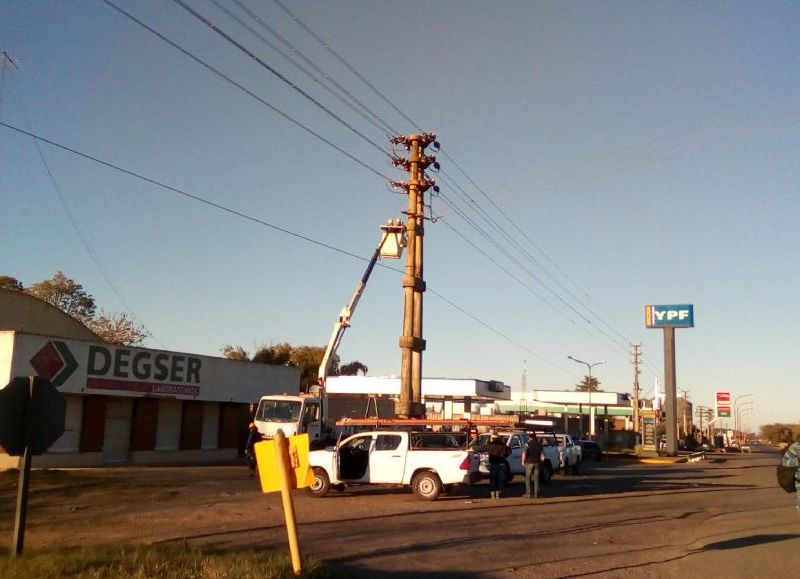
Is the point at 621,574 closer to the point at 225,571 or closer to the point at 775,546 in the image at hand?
the point at 775,546

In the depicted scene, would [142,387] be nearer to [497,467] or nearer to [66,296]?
[497,467]

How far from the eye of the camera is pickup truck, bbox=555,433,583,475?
31.2m

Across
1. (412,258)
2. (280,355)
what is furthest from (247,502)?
(280,355)

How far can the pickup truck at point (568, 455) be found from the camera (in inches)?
1228

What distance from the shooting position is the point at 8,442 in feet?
27.1

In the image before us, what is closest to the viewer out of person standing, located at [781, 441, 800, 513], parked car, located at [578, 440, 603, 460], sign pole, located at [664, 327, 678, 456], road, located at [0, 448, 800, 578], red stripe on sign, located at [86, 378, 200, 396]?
road, located at [0, 448, 800, 578]

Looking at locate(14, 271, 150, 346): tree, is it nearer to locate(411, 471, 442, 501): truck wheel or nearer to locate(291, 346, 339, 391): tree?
locate(291, 346, 339, 391): tree

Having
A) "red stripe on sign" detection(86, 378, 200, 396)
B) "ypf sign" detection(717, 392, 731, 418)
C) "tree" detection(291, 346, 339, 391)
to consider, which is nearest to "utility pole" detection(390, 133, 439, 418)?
"red stripe on sign" detection(86, 378, 200, 396)

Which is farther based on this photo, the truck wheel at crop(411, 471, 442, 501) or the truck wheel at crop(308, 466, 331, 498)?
Answer: the truck wheel at crop(308, 466, 331, 498)

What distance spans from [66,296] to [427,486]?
6326 cm

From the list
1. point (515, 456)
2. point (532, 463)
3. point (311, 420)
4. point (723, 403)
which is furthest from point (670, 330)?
point (532, 463)

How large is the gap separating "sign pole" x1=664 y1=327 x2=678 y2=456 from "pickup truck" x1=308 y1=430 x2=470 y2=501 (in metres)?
49.0

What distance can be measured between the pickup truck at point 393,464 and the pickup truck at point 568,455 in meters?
12.5

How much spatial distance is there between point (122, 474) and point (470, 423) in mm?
11748
